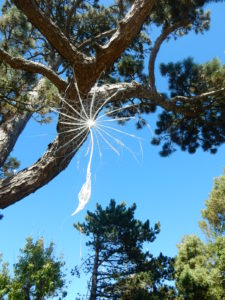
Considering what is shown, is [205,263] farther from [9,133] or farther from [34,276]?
[9,133]

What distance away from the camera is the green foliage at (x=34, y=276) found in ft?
37.6

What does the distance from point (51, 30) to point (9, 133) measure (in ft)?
6.68

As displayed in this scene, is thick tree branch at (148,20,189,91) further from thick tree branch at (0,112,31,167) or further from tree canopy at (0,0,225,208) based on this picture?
thick tree branch at (0,112,31,167)


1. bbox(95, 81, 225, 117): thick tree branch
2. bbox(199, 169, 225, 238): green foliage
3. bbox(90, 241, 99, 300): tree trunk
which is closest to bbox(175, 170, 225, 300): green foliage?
bbox(199, 169, 225, 238): green foliage

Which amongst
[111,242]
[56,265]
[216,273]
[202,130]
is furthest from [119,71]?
[56,265]

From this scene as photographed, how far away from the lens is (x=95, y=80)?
12.7 ft

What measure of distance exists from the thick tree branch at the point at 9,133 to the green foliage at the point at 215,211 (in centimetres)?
1067

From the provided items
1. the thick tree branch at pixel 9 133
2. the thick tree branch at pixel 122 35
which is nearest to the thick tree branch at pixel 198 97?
the thick tree branch at pixel 122 35

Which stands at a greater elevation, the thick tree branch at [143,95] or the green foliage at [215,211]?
the green foliage at [215,211]

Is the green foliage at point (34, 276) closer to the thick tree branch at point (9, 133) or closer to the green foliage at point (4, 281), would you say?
the green foliage at point (4, 281)

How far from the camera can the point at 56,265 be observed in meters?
13.4

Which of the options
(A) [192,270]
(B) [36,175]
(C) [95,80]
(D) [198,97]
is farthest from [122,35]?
(A) [192,270]

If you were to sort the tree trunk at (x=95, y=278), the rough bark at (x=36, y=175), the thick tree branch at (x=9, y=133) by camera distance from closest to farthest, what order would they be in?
Result: the rough bark at (x=36, y=175)
the thick tree branch at (x=9, y=133)
the tree trunk at (x=95, y=278)

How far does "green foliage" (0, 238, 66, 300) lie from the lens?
1145cm
